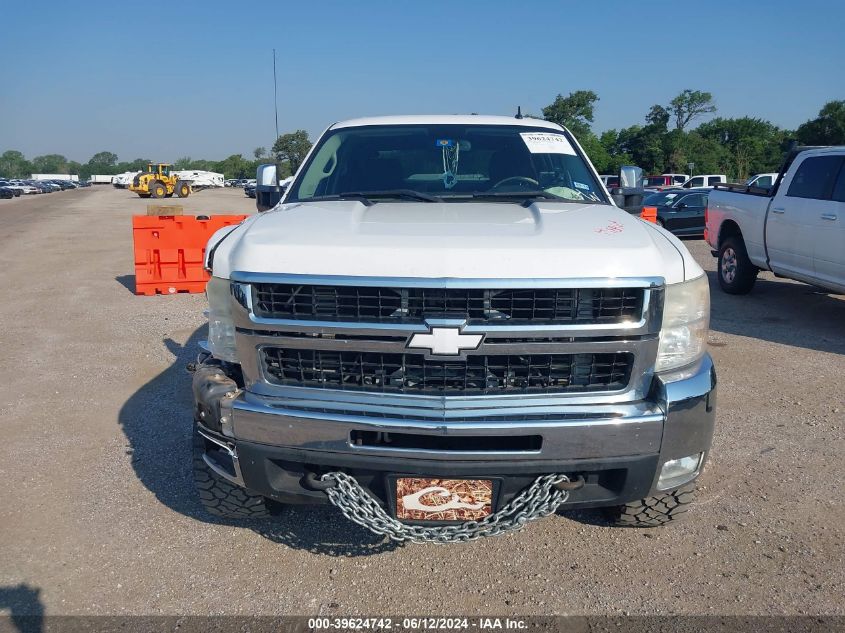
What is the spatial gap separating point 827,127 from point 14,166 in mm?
185202

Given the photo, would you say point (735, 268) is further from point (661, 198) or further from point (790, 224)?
point (661, 198)

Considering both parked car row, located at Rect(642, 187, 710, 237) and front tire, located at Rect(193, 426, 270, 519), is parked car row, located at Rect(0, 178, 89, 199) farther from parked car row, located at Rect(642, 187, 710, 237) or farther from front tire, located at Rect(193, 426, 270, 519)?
front tire, located at Rect(193, 426, 270, 519)

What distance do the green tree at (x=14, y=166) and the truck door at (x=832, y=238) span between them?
18521 centimetres

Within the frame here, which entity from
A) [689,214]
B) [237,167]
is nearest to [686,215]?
[689,214]

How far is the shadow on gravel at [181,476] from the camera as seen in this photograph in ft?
11.6

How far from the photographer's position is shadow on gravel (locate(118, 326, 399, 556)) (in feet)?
11.6

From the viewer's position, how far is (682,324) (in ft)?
9.63

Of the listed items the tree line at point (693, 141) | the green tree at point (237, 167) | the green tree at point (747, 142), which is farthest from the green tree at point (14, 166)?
the green tree at point (747, 142)

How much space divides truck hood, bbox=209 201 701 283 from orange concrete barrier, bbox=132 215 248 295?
24.8ft

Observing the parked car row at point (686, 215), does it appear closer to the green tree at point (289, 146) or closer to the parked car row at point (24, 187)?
the green tree at point (289, 146)

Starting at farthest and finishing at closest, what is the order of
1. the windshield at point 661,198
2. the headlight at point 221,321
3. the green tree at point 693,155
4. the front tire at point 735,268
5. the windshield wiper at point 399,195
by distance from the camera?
the green tree at point 693,155
the windshield at point 661,198
the front tire at point 735,268
the windshield wiper at point 399,195
the headlight at point 221,321

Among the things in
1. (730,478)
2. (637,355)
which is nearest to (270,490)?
(637,355)

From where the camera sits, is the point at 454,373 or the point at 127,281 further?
the point at 127,281

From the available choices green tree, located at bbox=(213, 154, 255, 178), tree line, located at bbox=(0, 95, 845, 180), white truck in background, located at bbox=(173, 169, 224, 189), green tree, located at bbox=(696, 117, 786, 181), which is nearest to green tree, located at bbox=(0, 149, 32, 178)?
green tree, located at bbox=(213, 154, 255, 178)
